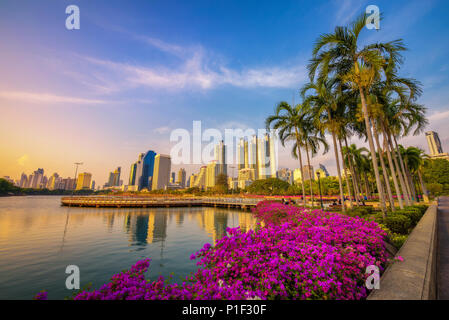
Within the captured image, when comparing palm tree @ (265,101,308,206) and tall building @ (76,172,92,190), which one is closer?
palm tree @ (265,101,308,206)

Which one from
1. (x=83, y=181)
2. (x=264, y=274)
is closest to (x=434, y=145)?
(x=264, y=274)

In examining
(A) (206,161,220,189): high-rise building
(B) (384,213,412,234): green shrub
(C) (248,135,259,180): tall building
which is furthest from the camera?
(A) (206,161,220,189): high-rise building

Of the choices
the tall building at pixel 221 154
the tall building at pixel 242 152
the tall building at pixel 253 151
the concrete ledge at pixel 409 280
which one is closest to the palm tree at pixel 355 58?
the concrete ledge at pixel 409 280

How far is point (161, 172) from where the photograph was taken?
194m

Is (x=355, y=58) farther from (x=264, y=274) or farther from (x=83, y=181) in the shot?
(x=83, y=181)

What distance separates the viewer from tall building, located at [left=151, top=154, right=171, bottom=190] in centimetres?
19150

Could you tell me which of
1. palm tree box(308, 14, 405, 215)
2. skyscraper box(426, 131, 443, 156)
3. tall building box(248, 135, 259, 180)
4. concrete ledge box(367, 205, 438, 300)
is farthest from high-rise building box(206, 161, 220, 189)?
skyscraper box(426, 131, 443, 156)

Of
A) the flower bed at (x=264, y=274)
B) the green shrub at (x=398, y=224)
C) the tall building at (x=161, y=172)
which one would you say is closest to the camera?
the flower bed at (x=264, y=274)

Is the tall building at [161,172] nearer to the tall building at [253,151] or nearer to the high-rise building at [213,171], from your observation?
the high-rise building at [213,171]

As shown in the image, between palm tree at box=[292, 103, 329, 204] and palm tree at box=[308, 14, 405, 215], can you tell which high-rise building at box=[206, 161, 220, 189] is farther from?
palm tree at box=[308, 14, 405, 215]

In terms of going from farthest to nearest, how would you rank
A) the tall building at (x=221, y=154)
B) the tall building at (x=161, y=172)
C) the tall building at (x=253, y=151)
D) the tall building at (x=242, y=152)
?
the tall building at (x=161, y=172) → the tall building at (x=221, y=154) → the tall building at (x=242, y=152) → the tall building at (x=253, y=151)

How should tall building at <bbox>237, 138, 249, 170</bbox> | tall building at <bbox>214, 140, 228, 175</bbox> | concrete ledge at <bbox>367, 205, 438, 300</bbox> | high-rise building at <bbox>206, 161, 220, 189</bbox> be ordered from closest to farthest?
concrete ledge at <bbox>367, 205, 438, 300</bbox>, tall building at <bbox>237, 138, 249, 170</bbox>, tall building at <bbox>214, 140, 228, 175</bbox>, high-rise building at <bbox>206, 161, 220, 189</bbox>

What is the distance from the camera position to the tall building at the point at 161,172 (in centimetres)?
19150

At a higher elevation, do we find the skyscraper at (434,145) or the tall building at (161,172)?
the skyscraper at (434,145)
